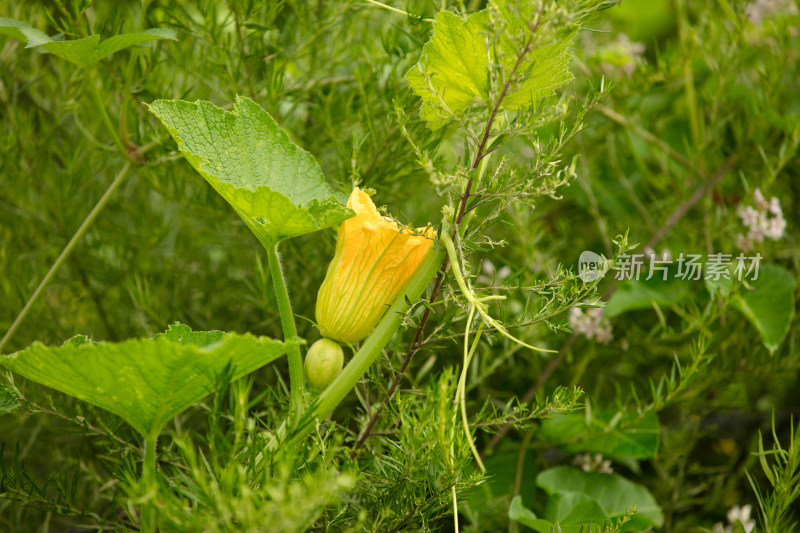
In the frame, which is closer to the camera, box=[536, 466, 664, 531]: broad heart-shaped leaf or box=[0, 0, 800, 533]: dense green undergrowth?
box=[0, 0, 800, 533]: dense green undergrowth

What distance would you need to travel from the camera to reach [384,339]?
1.31 feet

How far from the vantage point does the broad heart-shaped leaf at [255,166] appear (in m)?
0.38

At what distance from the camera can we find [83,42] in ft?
1.46

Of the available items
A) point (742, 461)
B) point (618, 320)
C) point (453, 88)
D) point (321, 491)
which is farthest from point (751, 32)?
point (321, 491)

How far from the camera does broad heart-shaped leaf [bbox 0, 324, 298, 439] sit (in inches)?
12.3

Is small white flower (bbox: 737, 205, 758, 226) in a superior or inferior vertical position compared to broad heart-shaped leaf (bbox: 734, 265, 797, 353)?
superior

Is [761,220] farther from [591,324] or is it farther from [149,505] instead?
[149,505]

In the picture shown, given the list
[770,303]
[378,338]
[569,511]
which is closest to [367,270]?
[378,338]

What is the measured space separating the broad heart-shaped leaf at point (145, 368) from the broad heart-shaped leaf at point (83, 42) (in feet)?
0.72

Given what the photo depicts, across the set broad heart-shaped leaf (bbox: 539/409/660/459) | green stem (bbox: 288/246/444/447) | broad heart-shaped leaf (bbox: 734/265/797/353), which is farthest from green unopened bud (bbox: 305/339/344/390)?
broad heart-shaped leaf (bbox: 734/265/797/353)

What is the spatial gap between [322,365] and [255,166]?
13cm

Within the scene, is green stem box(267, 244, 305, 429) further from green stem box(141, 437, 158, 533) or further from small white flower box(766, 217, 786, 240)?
small white flower box(766, 217, 786, 240)

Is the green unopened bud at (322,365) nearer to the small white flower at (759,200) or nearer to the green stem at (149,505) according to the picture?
the green stem at (149,505)

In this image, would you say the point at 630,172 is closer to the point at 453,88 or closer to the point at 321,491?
the point at 453,88
